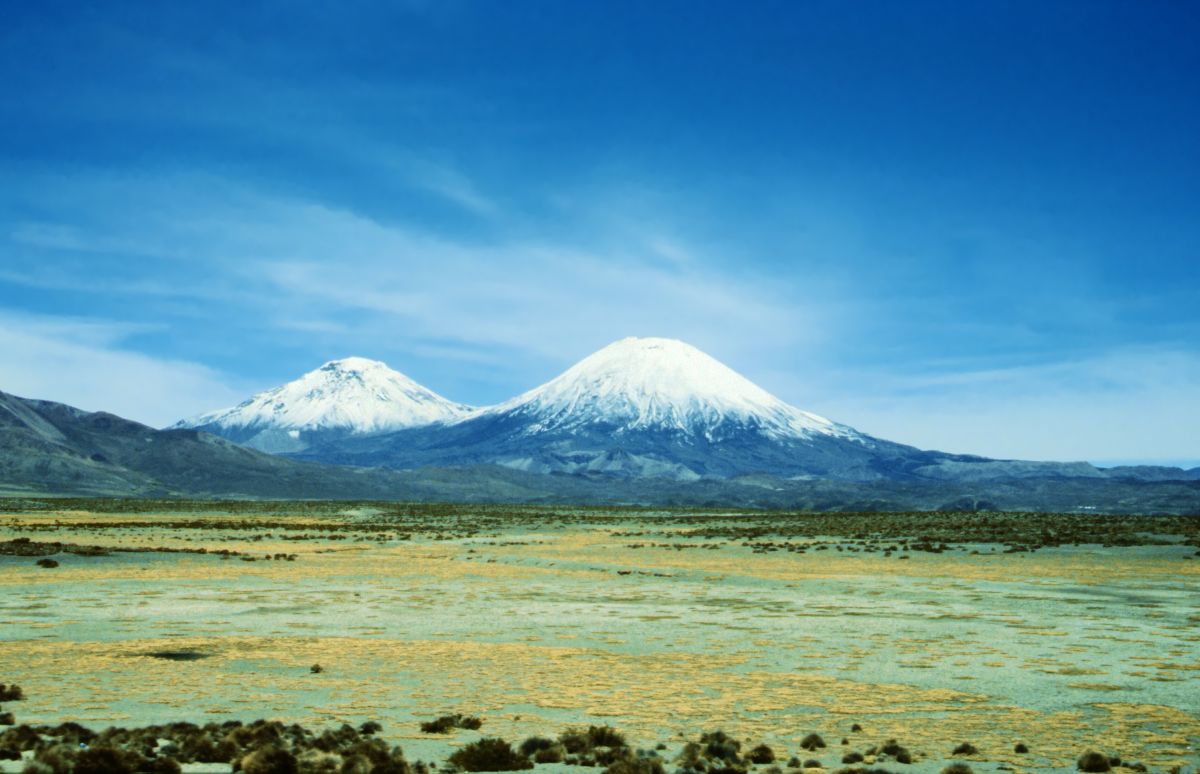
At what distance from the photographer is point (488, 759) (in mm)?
10180

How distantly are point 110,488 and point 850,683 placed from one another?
651 ft

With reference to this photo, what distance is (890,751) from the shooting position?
36.4 feet

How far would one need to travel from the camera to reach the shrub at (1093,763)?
10438mm

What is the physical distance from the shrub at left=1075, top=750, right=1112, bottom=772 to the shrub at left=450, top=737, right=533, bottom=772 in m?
5.67

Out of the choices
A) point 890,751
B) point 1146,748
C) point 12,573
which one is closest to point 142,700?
point 890,751

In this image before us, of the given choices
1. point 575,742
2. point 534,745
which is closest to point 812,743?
point 575,742

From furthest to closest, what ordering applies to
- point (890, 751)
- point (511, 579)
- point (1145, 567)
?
point (1145, 567) < point (511, 579) < point (890, 751)

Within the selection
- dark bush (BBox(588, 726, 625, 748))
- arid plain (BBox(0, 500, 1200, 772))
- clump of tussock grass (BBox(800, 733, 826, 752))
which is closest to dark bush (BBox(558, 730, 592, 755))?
A: dark bush (BBox(588, 726, 625, 748))

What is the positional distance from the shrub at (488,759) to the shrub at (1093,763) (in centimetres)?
567

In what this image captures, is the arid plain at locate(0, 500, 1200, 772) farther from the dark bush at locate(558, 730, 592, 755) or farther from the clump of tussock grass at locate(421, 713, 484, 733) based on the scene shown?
the dark bush at locate(558, 730, 592, 755)

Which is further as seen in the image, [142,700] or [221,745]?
[142,700]

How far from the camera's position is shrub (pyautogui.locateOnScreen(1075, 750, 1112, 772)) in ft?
34.2

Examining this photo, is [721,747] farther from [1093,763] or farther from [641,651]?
[641,651]

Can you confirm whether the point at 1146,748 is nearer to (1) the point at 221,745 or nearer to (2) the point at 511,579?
(1) the point at 221,745
